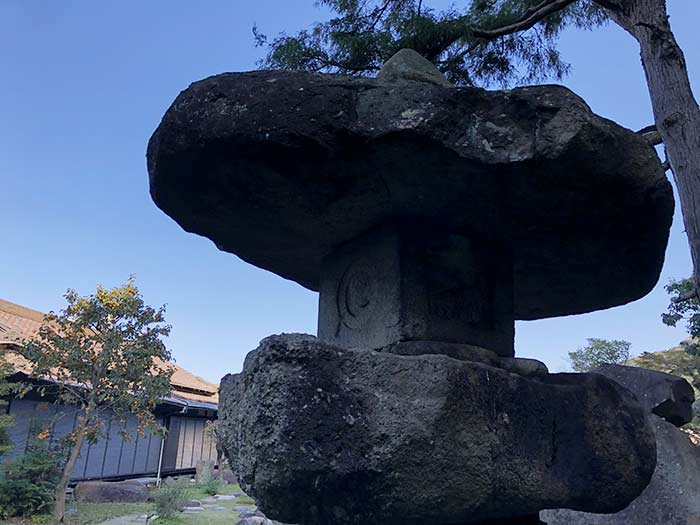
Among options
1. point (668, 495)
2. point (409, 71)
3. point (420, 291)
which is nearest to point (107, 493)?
point (668, 495)

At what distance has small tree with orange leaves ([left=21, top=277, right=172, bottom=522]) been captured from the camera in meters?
10.6

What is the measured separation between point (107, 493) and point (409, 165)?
44.1 feet

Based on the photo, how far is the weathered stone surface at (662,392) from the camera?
4.62 meters

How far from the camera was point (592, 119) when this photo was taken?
165 centimetres

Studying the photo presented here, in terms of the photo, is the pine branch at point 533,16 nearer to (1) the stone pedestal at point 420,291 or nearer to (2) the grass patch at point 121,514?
(1) the stone pedestal at point 420,291

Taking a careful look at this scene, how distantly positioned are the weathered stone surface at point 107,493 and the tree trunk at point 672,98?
41.8ft

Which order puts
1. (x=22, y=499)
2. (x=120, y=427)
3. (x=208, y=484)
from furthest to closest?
1. (x=208, y=484)
2. (x=120, y=427)
3. (x=22, y=499)

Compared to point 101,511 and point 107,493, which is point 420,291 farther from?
point 107,493

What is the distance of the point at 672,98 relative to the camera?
427 cm

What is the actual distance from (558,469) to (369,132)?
118 cm

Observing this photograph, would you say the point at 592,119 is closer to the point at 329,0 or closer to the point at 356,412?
the point at 356,412

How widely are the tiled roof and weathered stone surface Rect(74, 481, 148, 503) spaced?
282cm

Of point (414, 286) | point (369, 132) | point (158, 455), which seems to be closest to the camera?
point (369, 132)

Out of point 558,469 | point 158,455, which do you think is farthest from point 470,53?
point 158,455
